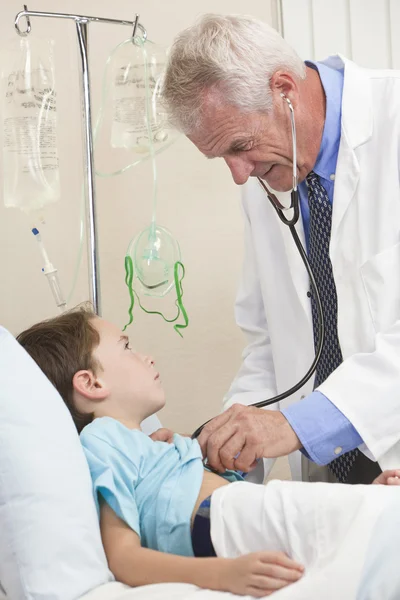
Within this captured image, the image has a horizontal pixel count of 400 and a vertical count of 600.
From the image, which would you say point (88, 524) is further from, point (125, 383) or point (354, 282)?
point (354, 282)

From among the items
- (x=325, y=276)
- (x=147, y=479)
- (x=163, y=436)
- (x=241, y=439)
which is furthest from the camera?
(x=325, y=276)

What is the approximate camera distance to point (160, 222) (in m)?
2.86

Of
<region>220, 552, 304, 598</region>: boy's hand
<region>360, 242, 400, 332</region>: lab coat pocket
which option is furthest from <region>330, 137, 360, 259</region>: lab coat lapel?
<region>220, 552, 304, 598</region>: boy's hand

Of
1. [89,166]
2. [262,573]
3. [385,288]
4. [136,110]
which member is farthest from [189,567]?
[136,110]

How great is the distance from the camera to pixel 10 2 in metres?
2.84

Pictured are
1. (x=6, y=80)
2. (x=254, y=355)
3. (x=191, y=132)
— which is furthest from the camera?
(x=6, y=80)

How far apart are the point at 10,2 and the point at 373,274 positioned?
1.75m

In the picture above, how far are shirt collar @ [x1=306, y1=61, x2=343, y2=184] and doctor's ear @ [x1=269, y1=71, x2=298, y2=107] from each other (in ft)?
0.45

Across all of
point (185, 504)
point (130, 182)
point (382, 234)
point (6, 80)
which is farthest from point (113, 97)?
point (185, 504)

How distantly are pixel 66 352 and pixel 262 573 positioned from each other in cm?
67

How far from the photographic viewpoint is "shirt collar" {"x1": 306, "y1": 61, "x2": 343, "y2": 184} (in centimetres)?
184

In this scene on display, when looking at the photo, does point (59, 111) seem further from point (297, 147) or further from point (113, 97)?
point (297, 147)

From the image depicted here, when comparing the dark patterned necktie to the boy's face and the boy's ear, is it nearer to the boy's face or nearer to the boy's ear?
the boy's face

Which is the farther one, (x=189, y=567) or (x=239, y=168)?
(x=239, y=168)
